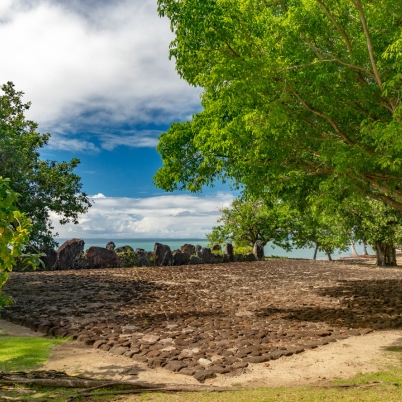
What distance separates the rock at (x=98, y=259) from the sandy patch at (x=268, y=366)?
14.7 metres

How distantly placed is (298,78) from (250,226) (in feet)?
80.6

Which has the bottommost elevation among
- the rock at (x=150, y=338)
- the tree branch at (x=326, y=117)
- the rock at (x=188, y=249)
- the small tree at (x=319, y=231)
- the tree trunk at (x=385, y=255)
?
the rock at (x=150, y=338)

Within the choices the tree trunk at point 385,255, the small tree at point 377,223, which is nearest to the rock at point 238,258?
the small tree at point 377,223

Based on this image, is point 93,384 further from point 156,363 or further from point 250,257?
point 250,257

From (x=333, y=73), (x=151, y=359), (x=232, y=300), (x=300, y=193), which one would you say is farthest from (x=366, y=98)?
(x=151, y=359)

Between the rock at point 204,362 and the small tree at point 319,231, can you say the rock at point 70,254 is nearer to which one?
the small tree at point 319,231

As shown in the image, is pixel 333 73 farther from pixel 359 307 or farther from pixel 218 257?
pixel 218 257

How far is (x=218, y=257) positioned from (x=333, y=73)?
62.0ft

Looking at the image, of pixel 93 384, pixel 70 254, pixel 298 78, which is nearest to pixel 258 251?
pixel 70 254

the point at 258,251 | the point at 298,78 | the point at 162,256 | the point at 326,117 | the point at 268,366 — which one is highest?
the point at 298,78

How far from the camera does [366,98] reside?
9914 millimetres

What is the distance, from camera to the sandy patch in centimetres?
594

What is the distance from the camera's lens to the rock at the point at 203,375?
5.90m

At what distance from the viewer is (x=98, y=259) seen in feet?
72.5
